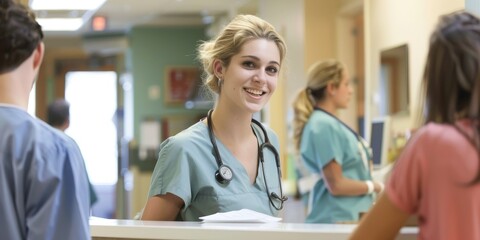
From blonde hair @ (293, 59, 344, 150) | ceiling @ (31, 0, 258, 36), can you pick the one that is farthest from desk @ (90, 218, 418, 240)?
ceiling @ (31, 0, 258, 36)

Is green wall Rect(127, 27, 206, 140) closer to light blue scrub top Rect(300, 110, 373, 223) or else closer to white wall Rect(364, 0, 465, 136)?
white wall Rect(364, 0, 465, 136)

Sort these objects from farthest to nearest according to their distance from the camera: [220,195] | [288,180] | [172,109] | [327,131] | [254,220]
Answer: [172,109], [288,180], [327,131], [220,195], [254,220]

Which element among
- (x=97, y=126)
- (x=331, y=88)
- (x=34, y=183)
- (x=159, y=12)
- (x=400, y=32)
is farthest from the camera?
(x=97, y=126)

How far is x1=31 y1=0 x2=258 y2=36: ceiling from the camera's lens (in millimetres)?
9383

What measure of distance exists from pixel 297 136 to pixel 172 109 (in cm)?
747

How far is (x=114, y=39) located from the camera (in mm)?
11859

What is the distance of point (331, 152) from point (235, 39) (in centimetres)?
138

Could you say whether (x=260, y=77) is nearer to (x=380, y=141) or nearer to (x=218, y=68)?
(x=218, y=68)

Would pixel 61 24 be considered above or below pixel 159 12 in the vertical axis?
Answer: below

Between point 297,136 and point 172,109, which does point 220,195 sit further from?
point 172,109

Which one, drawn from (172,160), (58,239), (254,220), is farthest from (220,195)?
(58,239)

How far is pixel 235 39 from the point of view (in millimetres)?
2639

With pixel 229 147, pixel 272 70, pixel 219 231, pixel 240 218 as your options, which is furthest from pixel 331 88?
pixel 219 231

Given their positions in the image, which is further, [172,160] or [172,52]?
[172,52]
